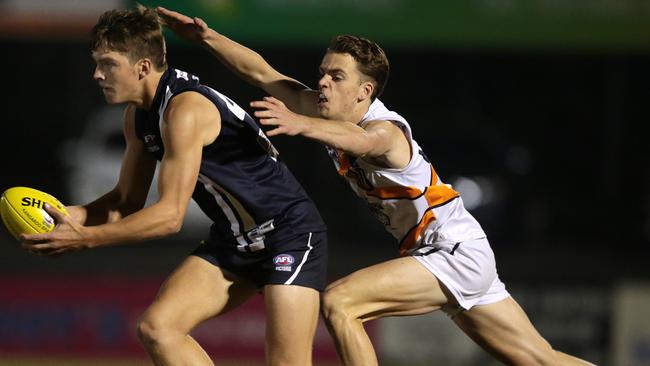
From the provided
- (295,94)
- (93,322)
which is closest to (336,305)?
(295,94)

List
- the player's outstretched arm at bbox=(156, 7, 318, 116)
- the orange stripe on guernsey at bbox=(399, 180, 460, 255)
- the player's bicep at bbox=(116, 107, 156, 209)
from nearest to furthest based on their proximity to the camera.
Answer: the player's bicep at bbox=(116, 107, 156, 209) → the orange stripe on guernsey at bbox=(399, 180, 460, 255) → the player's outstretched arm at bbox=(156, 7, 318, 116)

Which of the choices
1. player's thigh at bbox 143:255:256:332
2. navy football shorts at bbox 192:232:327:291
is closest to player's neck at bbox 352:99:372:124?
navy football shorts at bbox 192:232:327:291

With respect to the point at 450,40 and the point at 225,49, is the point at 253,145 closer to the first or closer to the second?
the point at 225,49

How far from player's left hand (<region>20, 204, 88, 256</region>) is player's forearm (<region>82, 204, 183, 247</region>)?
0.19 feet

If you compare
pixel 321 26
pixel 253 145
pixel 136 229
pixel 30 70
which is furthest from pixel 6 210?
pixel 30 70

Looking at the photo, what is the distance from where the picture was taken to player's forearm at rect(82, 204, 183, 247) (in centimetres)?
543

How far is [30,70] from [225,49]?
11.9m

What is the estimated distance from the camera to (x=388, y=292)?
600 cm

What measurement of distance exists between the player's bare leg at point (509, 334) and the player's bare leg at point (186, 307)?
1.19 m

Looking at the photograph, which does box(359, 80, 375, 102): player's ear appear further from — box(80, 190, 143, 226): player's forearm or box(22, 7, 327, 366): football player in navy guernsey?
box(80, 190, 143, 226): player's forearm

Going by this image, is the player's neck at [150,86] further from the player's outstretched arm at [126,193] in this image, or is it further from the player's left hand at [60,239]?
the player's left hand at [60,239]

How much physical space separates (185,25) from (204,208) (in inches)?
44.6

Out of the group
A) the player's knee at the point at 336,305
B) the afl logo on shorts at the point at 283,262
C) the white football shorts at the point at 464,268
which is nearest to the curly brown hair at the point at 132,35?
the afl logo on shorts at the point at 283,262

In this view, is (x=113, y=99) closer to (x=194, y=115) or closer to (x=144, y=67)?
(x=144, y=67)
